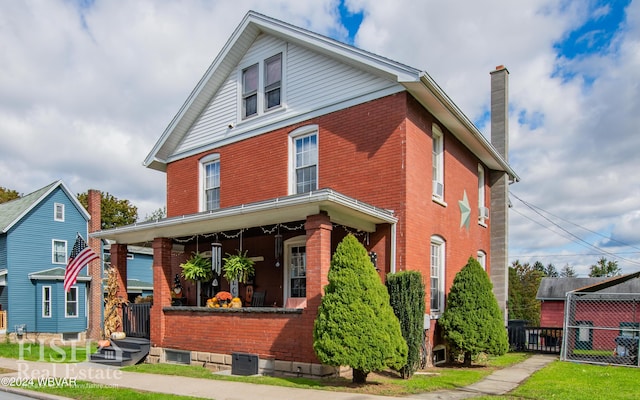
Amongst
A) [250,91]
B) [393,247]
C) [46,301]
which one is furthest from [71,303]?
[393,247]

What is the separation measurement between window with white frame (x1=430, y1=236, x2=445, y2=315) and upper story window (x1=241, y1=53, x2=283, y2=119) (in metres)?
5.99

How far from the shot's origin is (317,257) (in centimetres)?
1017

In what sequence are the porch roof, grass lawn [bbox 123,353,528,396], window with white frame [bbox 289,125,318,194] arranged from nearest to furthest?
1. grass lawn [bbox 123,353,528,396]
2. the porch roof
3. window with white frame [bbox 289,125,318,194]

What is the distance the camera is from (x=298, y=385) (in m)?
9.62

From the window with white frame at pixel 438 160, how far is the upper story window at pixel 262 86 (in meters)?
4.53

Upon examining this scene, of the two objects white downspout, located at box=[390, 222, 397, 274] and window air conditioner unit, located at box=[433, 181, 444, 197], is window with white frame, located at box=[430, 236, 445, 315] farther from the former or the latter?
white downspout, located at box=[390, 222, 397, 274]

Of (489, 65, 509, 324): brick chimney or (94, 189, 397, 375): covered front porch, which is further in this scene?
(489, 65, 509, 324): brick chimney

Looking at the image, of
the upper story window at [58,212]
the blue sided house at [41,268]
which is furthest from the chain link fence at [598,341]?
the upper story window at [58,212]

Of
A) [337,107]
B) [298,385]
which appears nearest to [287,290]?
[298,385]

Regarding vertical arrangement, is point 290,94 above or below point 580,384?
above

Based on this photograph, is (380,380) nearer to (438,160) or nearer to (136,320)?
(438,160)

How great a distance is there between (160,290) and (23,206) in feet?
61.8

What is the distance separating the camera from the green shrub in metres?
10.4

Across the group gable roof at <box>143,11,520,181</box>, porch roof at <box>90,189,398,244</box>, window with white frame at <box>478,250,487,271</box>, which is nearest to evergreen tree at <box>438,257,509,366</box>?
porch roof at <box>90,189,398,244</box>
